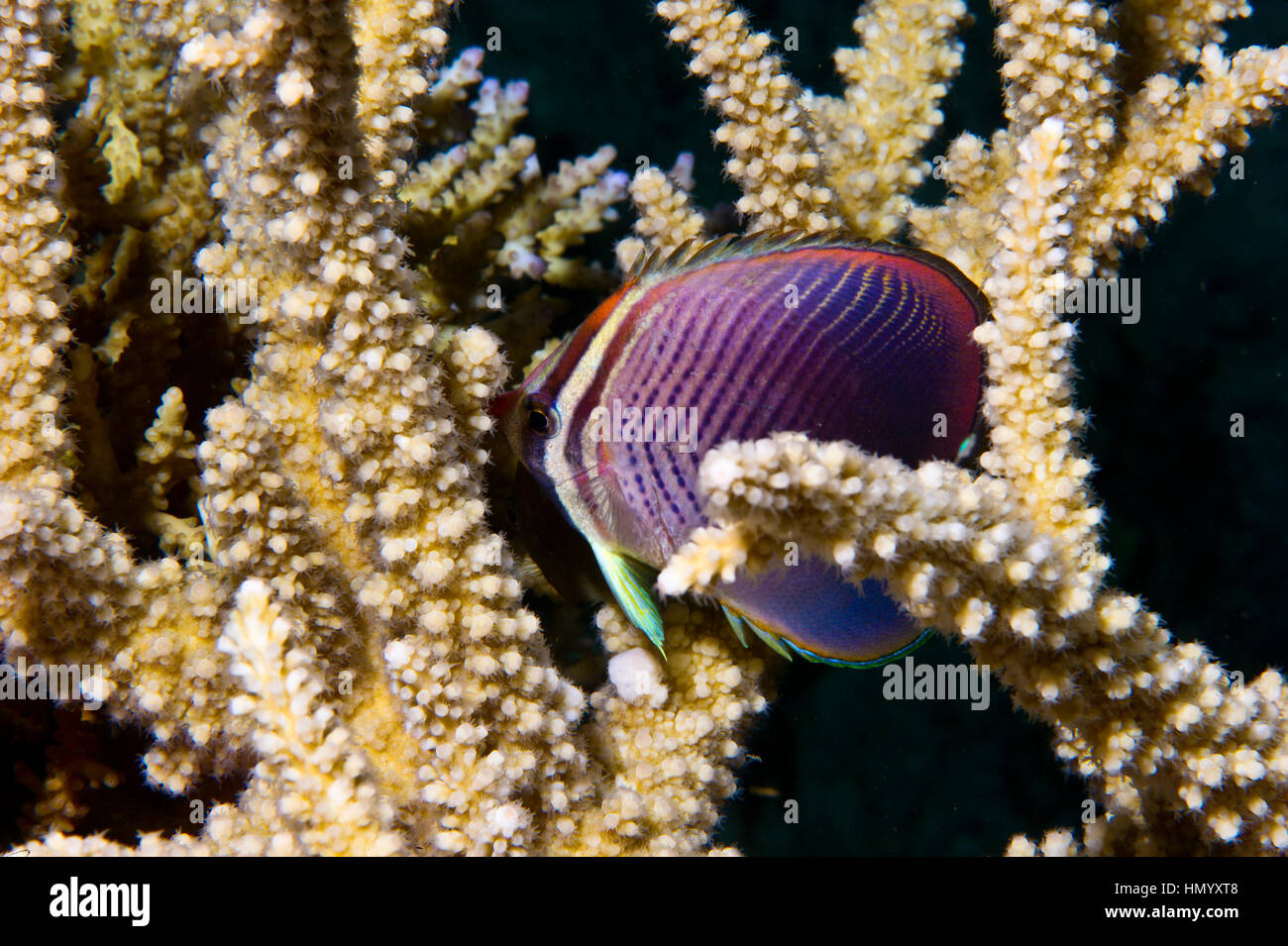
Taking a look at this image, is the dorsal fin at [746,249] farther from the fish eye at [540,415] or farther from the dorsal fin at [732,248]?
the fish eye at [540,415]

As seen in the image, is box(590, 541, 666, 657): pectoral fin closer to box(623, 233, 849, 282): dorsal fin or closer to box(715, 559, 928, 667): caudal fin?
box(715, 559, 928, 667): caudal fin

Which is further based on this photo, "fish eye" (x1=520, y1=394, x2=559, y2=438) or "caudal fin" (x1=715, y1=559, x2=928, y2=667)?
"fish eye" (x1=520, y1=394, x2=559, y2=438)

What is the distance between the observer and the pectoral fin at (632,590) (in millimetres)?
1858

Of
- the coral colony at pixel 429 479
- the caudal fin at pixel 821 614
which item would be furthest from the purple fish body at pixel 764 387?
the coral colony at pixel 429 479

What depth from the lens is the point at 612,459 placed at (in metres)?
1.81

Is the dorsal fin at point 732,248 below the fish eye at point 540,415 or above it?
above

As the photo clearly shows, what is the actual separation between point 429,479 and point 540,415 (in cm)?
37

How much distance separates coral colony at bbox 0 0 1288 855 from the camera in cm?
128

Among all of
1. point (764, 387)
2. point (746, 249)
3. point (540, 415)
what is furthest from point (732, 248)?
point (540, 415)

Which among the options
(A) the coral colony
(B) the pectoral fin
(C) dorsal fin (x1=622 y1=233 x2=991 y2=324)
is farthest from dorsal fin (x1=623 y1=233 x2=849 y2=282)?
(B) the pectoral fin

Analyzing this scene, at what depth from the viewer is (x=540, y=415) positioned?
1864mm
